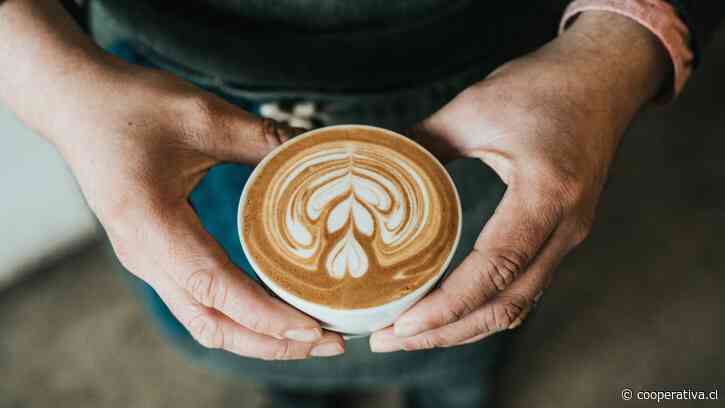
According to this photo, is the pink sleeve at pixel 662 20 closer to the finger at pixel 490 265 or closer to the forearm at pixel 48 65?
the finger at pixel 490 265

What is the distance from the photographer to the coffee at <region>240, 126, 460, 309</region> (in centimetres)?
67

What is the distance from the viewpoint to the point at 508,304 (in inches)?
30.2

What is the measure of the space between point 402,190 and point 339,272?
0.13 metres

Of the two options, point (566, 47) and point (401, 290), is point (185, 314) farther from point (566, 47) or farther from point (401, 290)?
point (566, 47)

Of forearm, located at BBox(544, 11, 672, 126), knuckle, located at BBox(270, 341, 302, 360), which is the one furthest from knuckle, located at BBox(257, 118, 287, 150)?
forearm, located at BBox(544, 11, 672, 126)

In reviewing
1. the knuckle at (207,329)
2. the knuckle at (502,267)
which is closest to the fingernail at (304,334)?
the knuckle at (207,329)

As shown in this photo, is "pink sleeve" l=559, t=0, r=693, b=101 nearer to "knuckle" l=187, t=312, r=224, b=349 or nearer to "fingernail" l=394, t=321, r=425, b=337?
"fingernail" l=394, t=321, r=425, b=337

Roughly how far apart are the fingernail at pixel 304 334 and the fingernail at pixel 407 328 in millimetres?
88

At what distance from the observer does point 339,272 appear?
2.20 feet

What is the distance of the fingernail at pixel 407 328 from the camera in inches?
26.9

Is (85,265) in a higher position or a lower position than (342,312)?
lower

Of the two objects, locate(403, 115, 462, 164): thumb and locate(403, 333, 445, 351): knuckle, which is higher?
locate(403, 115, 462, 164): thumb

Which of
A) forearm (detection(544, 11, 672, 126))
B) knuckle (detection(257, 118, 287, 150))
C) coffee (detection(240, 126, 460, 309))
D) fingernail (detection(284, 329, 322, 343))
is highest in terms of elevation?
forearm (detection(544, 11, 672, 126))

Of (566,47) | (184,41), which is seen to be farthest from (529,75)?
(184,41)
